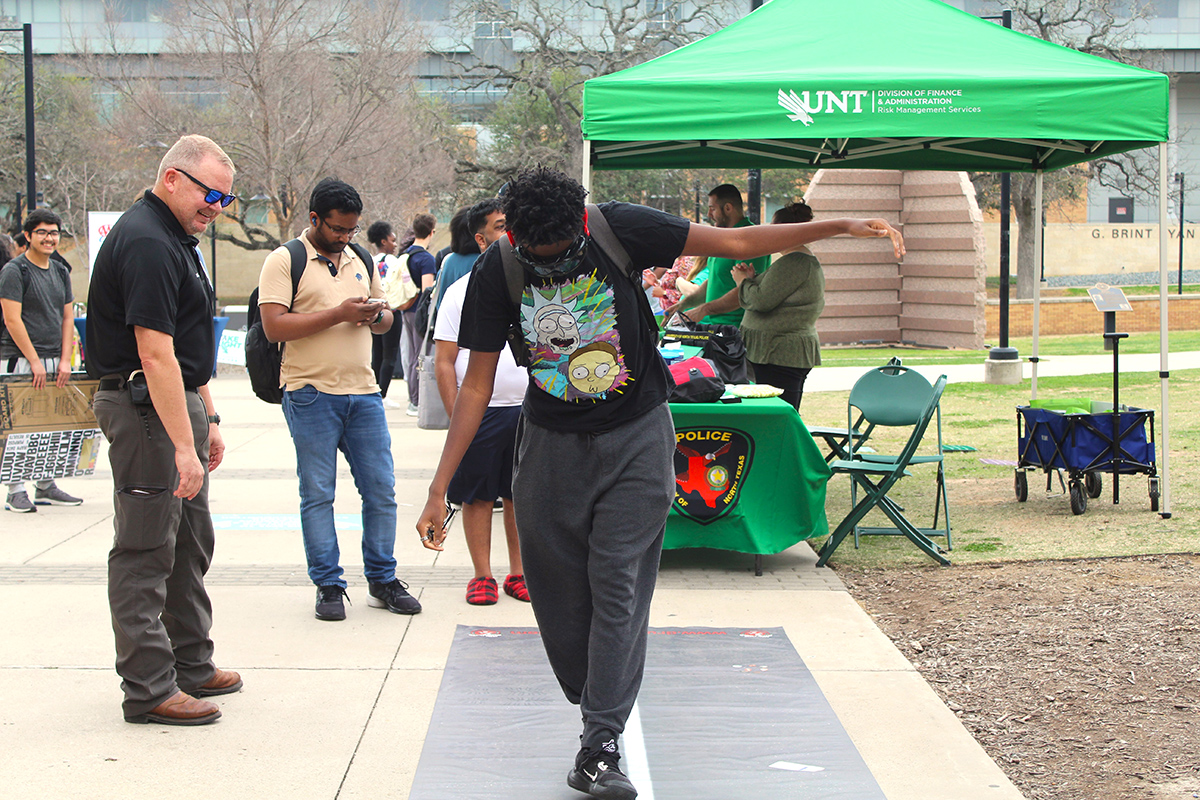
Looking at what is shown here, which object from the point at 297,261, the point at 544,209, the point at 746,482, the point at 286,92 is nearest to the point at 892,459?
the point at 746,482

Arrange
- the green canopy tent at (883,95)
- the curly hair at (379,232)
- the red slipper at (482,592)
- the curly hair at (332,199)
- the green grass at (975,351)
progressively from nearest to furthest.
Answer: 1. the curly hair at (332,199)
2. the red slipper at (482,592)
3. the green canopy tent at (883,95)
4. the curly hair at (379,232)
5. the green grass at (975,351)

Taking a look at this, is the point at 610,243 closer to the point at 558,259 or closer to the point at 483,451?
the point at 558,259

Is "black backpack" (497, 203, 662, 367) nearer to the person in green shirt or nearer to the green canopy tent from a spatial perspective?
the green canopy tent

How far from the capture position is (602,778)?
3.28 metres

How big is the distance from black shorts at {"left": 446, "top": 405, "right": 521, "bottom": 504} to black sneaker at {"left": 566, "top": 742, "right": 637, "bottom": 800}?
7.24 feet

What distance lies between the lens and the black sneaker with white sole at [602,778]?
10.8 feet

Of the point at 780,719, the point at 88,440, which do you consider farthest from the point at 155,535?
the point at 88,440

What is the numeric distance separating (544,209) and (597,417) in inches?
24.2

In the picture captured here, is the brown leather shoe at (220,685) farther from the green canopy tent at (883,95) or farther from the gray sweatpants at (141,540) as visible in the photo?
the green canopy tent at (883,95)

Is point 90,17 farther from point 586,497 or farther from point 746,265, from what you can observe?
point 586,497

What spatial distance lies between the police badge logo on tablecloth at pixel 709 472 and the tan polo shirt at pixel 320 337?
177cm

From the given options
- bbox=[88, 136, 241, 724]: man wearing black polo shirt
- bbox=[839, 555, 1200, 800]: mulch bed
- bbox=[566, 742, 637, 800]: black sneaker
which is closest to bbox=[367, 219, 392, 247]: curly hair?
bbox=[839, 555, 1200, 800]: mulch bed

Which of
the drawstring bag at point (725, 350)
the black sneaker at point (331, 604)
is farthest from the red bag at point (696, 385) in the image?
the black sneaker at point (331, 604)

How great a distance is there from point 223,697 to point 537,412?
6.07 ft
